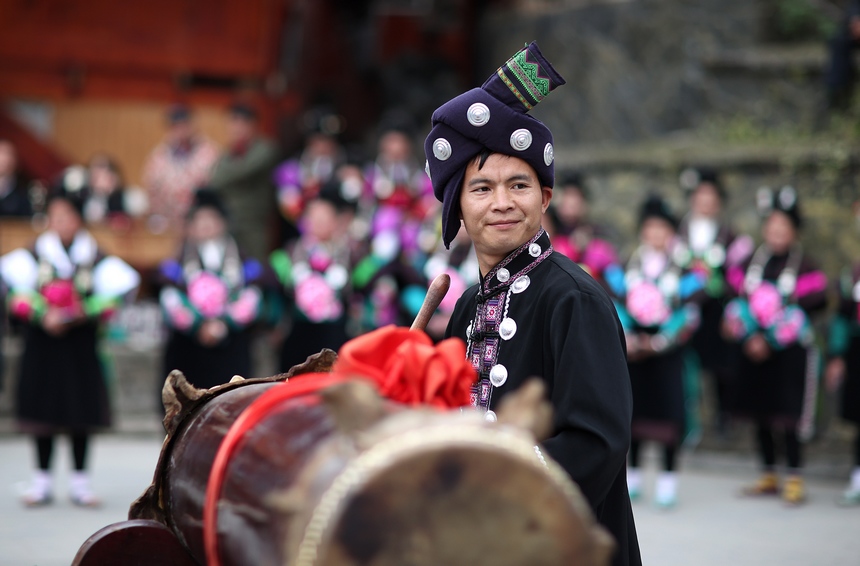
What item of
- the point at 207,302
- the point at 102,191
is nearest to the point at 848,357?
the point at 207,302

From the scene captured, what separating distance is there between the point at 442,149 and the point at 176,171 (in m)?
8.93

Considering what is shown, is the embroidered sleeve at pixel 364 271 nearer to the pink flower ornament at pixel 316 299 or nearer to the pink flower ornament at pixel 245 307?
the pink flower ornament at pixel 316 299

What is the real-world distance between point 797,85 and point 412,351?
9600mm

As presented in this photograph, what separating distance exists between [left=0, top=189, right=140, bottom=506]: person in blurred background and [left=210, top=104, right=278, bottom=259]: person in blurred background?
355 cm

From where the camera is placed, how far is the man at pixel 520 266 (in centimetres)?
239

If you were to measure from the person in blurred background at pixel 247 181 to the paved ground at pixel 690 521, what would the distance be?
3.36 m

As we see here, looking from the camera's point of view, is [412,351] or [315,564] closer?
[315,564]

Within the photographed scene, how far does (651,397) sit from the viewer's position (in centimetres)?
775

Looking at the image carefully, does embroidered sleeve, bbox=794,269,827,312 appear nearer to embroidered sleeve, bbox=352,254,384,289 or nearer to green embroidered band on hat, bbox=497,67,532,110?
embroidered sleeve, bbox=352,254,384,289

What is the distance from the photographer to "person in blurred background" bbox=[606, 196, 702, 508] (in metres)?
7.64

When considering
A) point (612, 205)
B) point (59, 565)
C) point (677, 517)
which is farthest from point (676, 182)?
point (59, 565)

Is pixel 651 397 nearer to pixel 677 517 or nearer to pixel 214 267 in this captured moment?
pixel 677 517

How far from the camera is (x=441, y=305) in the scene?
8078 millimetres

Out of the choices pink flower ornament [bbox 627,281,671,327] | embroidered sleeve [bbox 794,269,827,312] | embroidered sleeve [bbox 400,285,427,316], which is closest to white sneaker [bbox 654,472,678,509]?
pink flower ornament [bbox 627,281,671,327]
